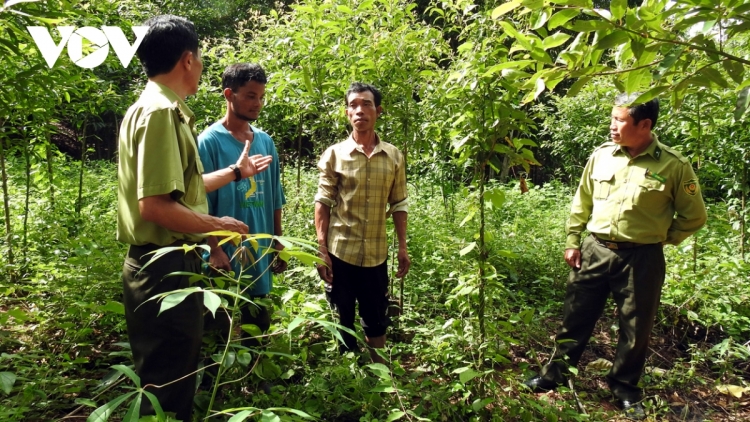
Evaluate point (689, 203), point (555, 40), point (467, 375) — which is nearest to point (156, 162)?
point (555, 40)

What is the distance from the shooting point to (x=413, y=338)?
3.48 m

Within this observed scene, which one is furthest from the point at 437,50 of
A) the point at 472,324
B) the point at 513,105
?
the point at 472,324

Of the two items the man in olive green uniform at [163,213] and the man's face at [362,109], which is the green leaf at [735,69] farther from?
the man's face at [362,109]

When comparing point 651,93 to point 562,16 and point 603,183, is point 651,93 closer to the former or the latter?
point 562,16

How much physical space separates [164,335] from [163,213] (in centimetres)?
44

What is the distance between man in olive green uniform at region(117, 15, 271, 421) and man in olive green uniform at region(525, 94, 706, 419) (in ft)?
6.81

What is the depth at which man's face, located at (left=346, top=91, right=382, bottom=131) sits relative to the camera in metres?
2.97

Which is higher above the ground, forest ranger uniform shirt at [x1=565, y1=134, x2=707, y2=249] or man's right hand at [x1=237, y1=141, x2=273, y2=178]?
man's right hand at [x1=237, y1=141, x2=273, y2=178]

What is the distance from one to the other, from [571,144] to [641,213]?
18.8ft

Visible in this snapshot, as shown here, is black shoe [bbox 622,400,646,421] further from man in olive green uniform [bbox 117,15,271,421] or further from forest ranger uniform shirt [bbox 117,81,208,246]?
forest ranger uniform shirt [bbox 117,81,208,246]

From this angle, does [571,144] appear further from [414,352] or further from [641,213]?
[414,352]

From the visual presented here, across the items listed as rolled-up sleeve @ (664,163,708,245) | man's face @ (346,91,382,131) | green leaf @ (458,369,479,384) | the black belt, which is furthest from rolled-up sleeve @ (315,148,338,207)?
rolled-up sleeve @ (664,163,708,245)

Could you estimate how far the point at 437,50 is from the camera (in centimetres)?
370

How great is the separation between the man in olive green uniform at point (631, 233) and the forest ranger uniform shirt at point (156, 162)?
222 centimetres
